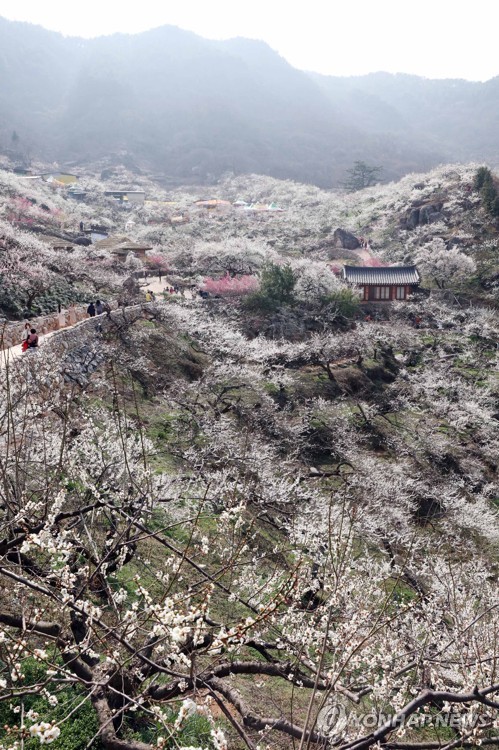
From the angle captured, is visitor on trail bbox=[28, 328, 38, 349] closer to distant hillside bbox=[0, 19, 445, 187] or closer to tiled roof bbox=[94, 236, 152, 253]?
tiled roof bbox=[94, 236, 152, 253]

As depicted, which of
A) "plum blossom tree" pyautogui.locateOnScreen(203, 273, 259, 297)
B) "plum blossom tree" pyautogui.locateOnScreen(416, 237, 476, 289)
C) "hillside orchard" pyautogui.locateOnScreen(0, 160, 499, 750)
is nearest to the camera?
"hillside orchard" pyautogui.locateOnScreen(0, 160, 499, 750)

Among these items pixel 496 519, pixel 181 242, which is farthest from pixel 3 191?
Result: pixel 496 519

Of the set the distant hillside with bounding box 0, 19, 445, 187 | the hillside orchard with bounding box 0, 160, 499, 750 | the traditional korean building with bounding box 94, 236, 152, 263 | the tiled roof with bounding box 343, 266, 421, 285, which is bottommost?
the hillside orchard with bounding box 0, 160, 499, 750

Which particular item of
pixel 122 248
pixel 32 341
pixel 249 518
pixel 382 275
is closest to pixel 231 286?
pixel 122 248

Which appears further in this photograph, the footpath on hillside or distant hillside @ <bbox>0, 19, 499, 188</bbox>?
distant hillside @ <bbox>0, 19, 499, 188</bbox>

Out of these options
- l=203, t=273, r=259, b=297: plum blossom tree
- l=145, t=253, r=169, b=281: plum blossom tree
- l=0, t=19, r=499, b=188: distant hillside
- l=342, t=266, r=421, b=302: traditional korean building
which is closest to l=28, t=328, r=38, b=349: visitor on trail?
l=203, t=273, r=259, b=297: plum blossom tree

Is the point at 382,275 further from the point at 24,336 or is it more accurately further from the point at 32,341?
the point at 32,341

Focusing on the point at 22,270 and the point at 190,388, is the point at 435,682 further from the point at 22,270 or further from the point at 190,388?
the point at 22,270
